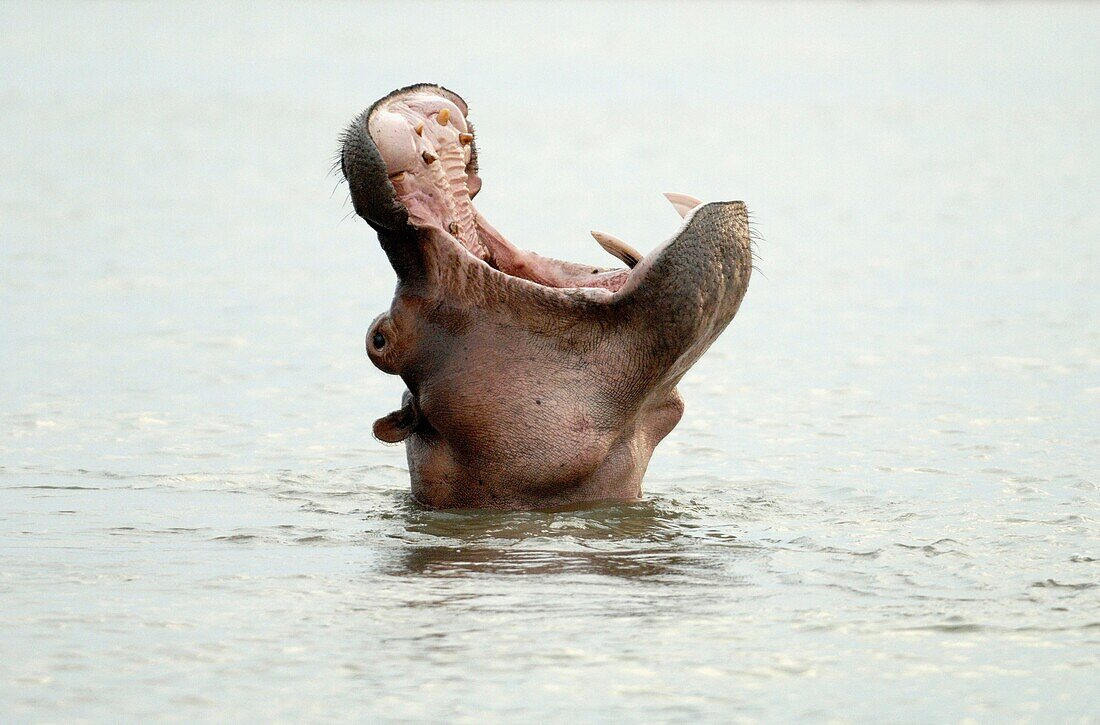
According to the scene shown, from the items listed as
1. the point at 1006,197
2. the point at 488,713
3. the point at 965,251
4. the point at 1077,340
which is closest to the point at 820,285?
the point at 965,251

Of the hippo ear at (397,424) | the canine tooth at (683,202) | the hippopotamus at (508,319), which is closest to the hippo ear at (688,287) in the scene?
the hippopotamus at (508,319)

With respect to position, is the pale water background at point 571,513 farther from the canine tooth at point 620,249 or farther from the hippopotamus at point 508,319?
the canine tooth at point 620,249

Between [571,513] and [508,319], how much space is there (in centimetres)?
76

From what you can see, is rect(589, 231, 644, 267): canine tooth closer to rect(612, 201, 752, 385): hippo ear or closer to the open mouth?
the open mouth


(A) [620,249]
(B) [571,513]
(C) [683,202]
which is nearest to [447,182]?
(A) [620,249]

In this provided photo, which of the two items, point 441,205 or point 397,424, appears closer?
point 441,205

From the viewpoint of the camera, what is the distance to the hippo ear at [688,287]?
20.8 feet

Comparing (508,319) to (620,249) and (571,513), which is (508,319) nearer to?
(620,249)

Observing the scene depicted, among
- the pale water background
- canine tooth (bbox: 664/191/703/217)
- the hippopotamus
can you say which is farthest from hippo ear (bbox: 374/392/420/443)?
canine tooth (bbox: 664/191/703/217)

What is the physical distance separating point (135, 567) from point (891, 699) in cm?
265

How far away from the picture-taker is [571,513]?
677 centimetres

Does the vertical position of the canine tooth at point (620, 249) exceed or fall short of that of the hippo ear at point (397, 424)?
it exceeds it

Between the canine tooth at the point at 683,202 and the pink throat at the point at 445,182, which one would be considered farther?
the canine tooth at the point at 683,202

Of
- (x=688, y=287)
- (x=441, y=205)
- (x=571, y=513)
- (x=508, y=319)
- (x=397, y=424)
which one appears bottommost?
(x=571, y=513)
